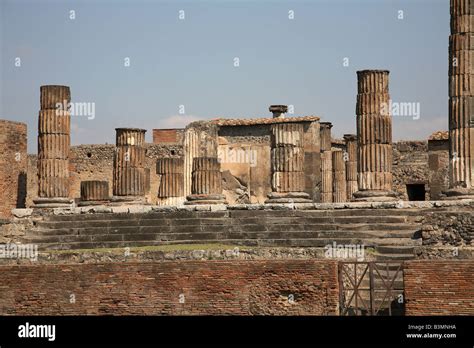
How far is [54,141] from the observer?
2570cm

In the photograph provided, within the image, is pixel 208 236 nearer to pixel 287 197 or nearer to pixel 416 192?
pixel 287 197

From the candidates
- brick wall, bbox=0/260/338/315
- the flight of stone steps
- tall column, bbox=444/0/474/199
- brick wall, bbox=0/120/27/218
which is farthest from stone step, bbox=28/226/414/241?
brick wall, bbox=0/120/27/218

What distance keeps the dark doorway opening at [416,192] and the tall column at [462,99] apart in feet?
42.9

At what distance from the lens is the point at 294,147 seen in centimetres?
2425

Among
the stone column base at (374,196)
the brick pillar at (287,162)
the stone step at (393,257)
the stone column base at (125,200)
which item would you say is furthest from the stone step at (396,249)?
the stone column base at (125,200)

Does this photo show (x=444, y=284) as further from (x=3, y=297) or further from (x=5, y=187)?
(x=5, y=187)

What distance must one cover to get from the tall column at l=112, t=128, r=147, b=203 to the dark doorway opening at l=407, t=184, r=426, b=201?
34.8ft

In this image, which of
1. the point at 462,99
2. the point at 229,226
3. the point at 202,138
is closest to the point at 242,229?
the point at 229,226

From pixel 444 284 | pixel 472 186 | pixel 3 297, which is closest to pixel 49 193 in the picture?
pixel 3 297

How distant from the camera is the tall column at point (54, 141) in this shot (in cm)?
2539

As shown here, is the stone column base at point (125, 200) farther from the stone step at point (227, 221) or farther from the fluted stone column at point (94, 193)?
the stone step at point (227, 221)

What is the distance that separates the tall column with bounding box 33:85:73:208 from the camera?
25.4 metres

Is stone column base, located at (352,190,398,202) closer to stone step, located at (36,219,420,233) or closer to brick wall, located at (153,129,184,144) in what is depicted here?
stone step, located at (36,219,420,233)

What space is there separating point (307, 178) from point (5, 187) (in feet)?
26.6
